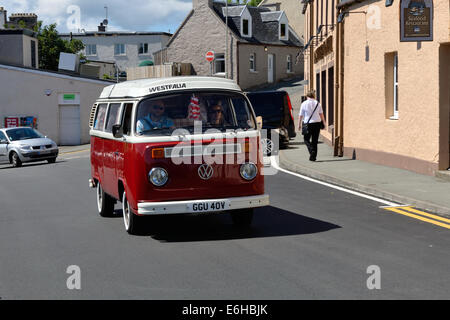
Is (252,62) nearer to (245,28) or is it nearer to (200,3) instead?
(245,28)

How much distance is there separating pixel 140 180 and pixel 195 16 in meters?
53.5

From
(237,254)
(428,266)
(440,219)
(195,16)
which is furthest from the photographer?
(195,16)

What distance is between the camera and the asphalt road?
21.4 feet

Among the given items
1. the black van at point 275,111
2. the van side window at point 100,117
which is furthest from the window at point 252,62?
the van side window at point 100,117

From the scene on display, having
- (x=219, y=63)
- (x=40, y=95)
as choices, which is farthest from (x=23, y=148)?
(x=219, y=63)

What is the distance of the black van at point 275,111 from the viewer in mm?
25609

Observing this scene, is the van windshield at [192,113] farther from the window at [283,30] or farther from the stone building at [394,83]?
the window at [283,30]

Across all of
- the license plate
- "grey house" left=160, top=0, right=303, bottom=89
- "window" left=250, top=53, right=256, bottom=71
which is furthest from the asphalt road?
"window" left=250, top=53, right=256, bottom=71

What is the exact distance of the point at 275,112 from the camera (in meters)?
25.7

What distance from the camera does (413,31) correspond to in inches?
600

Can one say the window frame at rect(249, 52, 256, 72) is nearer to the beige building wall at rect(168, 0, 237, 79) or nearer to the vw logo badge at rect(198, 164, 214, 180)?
the beige building wall at rect(168, 0, 237, 79)

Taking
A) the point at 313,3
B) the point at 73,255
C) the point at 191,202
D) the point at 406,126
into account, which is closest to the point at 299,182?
the point at 406,126

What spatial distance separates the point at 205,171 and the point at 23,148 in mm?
20143

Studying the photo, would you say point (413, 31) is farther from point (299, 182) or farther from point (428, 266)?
point (428, 266)
